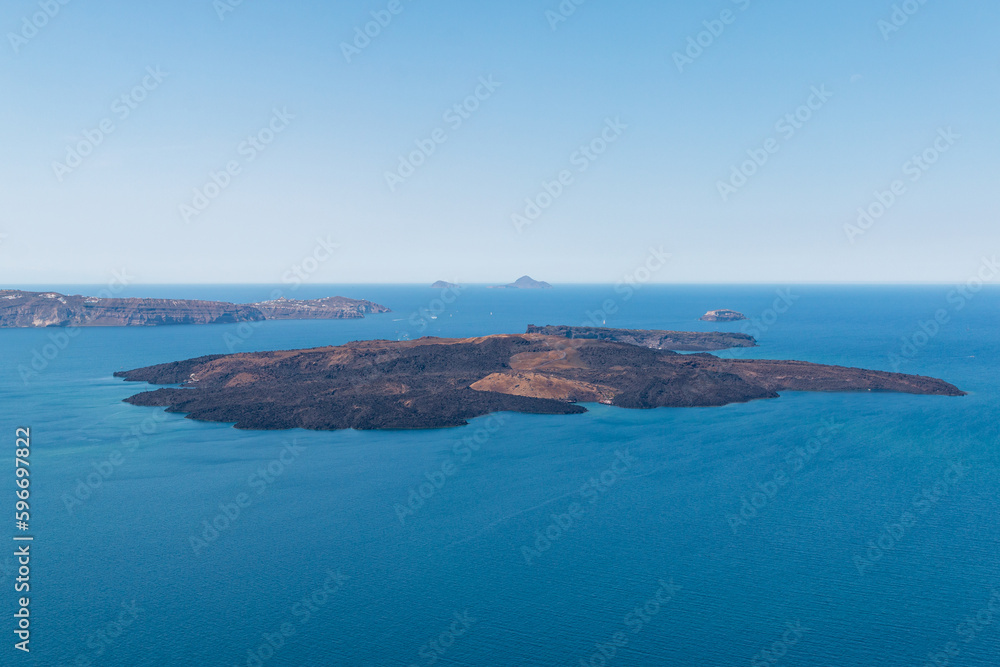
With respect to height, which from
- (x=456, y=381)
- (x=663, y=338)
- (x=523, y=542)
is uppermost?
(x=663, y=338)

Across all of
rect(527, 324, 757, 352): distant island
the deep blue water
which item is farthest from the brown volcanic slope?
rect(527, 324, 757, 352): distant island

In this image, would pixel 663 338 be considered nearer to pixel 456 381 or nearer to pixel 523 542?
pixel 456 381

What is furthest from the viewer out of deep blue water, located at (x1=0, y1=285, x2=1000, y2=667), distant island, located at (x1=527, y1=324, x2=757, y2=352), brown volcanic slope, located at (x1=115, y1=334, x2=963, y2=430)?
distant island, located at (x1=527, y1=324, x2=757, y2=352)

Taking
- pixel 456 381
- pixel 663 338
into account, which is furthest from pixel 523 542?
pixel 663 338

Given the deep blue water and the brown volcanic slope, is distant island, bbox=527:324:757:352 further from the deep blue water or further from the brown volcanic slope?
the deep blue water

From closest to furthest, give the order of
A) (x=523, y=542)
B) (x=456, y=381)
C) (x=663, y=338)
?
1. (x=523, y=542)
2. (x=456, y=381)
3. (x=663, y=338)

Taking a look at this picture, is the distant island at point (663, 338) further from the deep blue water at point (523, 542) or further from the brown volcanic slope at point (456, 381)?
the deep blue water at point (523, 542)

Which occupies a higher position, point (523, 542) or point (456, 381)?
point (456, 381)
